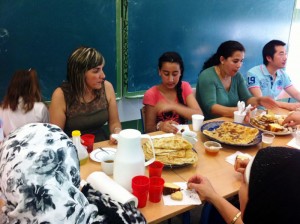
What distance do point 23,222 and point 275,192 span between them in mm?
734

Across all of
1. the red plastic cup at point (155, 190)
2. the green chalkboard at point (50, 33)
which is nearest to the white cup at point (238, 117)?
the red plastic cup at point (155, 190)

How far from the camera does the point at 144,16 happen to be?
3027 mm

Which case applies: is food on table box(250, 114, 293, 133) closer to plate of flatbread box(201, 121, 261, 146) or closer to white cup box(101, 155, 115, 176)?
plate of flatbread box(201, 121, 261, 146)

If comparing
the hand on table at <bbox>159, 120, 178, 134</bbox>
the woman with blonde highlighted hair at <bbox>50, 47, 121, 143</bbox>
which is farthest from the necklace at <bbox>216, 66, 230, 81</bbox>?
the woman with blonde highlighted hair at <bbox>50, 47, 121, 143</bbox>

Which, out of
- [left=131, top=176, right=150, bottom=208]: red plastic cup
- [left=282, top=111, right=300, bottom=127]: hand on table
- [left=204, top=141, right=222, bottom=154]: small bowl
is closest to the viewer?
[left=131, top=176, right=150, bottom=208]: red plastic cup

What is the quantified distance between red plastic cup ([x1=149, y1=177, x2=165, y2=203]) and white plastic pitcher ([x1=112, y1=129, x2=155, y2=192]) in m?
0.08

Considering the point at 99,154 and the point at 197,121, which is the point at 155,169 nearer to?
the point at 99,154

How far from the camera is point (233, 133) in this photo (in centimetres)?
202

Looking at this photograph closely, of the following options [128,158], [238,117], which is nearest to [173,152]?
[128,158]

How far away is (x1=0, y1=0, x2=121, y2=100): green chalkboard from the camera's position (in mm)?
2436

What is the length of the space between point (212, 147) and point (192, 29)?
2.03 metres

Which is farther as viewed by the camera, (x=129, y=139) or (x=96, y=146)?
(x=96, y=146)

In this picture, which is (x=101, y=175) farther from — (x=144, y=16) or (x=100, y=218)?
(x=144, y=16)

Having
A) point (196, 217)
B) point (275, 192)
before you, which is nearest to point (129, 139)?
point (275, 192)
